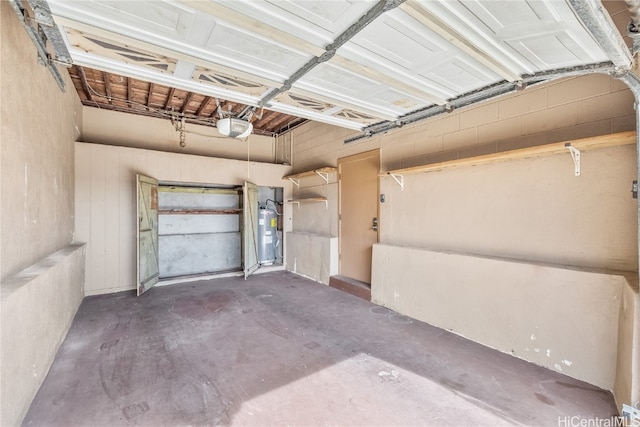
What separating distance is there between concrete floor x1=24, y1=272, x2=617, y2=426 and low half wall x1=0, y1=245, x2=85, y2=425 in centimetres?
16

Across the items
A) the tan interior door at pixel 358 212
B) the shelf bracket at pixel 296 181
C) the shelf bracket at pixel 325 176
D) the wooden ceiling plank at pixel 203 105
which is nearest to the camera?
the tan interior door at pixel 358 212

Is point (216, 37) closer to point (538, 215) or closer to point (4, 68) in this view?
point (4, 68)

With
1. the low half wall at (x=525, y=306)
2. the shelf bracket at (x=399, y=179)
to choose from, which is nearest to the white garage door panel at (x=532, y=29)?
the low half wall at (x=525, y=306)

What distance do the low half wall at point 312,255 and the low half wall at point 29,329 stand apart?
353cm

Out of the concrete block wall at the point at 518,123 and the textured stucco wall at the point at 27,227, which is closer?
the textured stucco wall at the point at 27,227

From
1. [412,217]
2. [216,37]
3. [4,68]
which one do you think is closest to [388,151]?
[412,217]

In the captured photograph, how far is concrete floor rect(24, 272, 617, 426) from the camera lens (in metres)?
1.86

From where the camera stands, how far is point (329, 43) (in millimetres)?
1938

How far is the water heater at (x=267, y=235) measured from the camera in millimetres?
6582

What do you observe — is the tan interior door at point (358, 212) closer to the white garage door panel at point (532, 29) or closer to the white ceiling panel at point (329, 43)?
the white ceiling panel at point (329, 43)

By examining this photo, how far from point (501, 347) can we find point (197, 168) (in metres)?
5.36

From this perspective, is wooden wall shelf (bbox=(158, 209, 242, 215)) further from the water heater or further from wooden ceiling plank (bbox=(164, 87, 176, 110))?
wooden ceiling plank (bbox=(164, 87, 176, 110))

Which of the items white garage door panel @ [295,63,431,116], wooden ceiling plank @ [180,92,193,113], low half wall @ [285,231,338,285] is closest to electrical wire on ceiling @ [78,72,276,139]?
wooden ceiling plank @ [180,92,193,113]

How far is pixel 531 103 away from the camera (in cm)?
263
